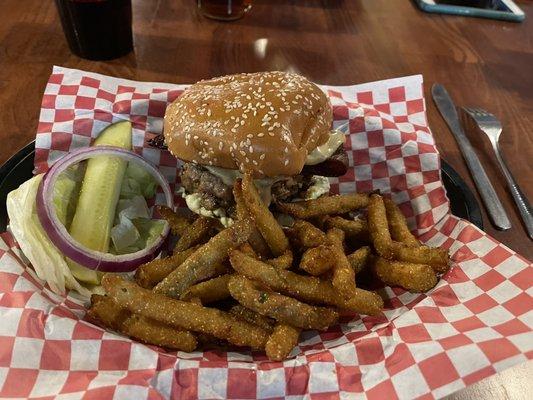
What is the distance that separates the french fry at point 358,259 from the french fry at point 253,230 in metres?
0.29

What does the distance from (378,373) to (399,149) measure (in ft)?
3.66

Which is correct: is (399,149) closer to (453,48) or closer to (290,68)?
(290,68)

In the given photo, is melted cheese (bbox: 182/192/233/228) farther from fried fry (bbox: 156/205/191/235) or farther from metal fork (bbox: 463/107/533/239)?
metal fork (bbox: 463/107/533/239)

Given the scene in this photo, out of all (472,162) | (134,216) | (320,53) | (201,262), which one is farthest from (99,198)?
(320,53)

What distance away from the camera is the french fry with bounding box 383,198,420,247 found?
1.73m

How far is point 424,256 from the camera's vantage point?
1.61 metres

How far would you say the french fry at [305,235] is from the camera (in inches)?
62.3

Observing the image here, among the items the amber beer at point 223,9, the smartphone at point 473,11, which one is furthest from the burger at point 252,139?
the smartphone at point 473,11

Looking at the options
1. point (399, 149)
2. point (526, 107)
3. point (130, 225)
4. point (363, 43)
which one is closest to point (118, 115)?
point (130, 225)

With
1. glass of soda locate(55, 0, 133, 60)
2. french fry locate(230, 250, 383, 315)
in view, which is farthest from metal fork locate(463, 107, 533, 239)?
glass of soda locate(55, 0, 133, 60)

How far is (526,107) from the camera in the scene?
2.92 m

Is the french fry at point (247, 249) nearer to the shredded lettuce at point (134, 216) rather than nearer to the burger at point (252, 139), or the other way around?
the burger at point (252, 139)

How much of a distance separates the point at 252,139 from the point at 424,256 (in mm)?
724

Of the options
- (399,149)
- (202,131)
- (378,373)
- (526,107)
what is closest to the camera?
(378,373)
